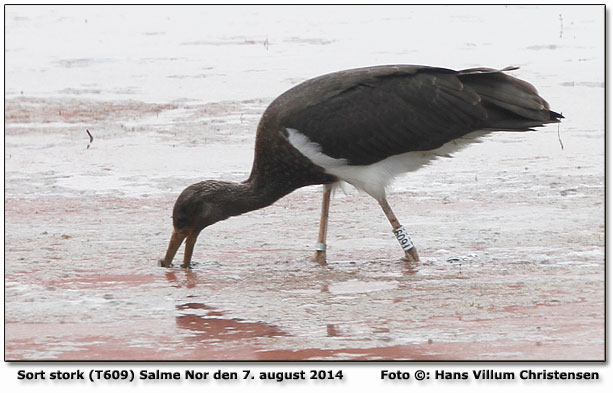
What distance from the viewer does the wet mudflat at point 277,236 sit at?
7590 millimetres

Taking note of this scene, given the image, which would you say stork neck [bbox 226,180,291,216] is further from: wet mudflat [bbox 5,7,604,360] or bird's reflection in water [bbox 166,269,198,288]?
bird's reflection in water [bbox 166,269,198,288]

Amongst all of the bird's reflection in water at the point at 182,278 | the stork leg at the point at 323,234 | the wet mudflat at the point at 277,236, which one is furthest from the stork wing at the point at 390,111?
→ the bird's reflection in water at the point at 182,278

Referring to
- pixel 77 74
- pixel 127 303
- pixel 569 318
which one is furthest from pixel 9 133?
pixel 569 318

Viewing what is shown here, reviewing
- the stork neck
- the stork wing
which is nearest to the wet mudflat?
the stork neck

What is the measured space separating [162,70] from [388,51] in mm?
3394

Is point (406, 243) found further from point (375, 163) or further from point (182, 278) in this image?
point (182, 278)

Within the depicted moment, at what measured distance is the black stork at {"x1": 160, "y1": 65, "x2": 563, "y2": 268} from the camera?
951 centimetres

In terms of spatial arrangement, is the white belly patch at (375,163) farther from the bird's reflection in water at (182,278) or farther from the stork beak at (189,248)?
the bird's reflection in water at (182,278)

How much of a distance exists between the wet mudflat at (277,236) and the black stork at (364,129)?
495 mm

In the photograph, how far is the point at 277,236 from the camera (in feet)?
35.2

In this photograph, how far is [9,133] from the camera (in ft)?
50.6

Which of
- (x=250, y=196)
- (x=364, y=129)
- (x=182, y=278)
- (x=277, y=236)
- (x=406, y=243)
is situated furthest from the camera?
(x=277, y=236)

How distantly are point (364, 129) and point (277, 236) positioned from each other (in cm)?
159

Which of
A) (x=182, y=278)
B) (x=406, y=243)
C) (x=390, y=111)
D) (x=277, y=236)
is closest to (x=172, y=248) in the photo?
(x=182, y=278)
